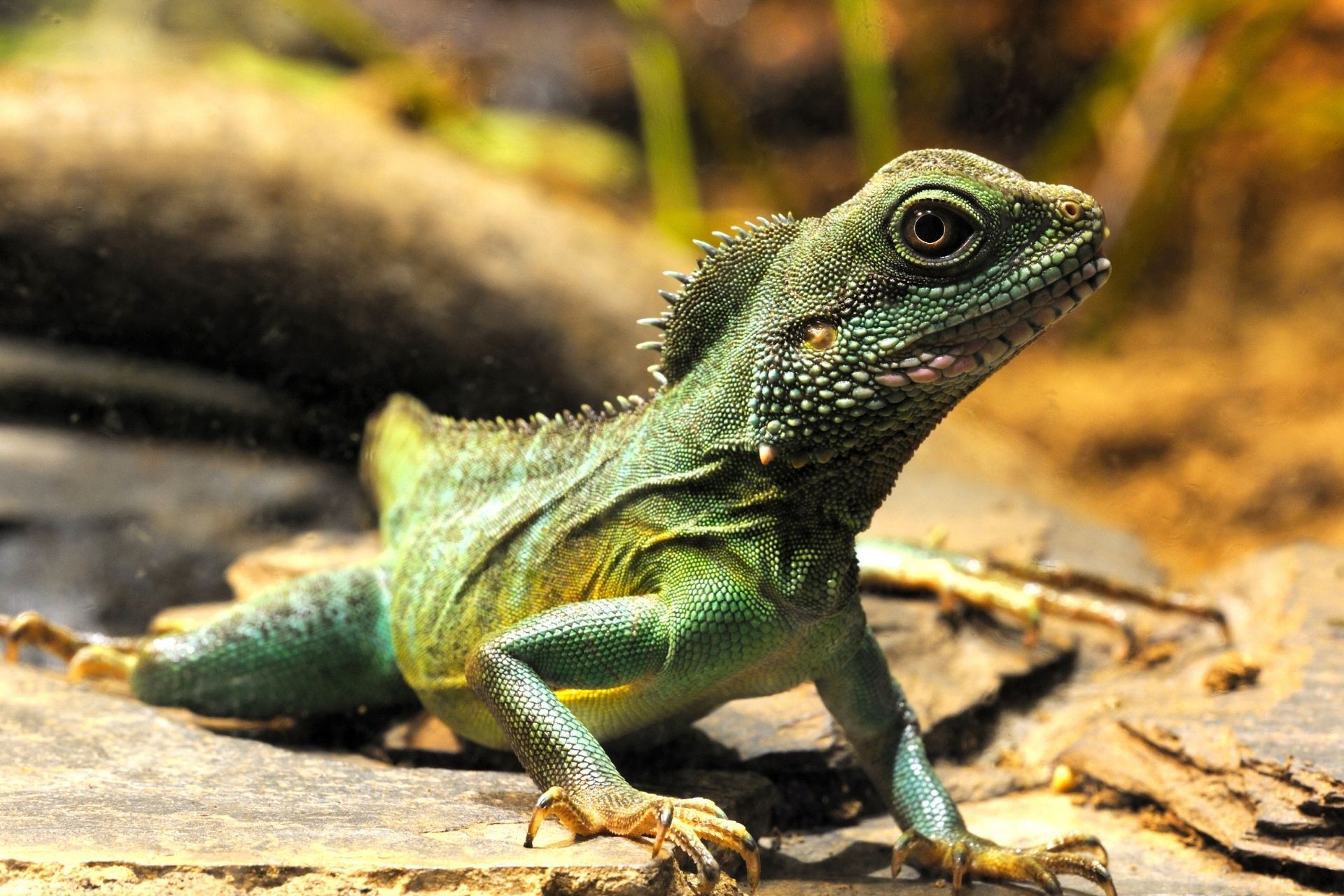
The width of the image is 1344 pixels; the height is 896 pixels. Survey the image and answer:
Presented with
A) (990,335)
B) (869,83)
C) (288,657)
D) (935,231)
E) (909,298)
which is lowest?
(288,657)

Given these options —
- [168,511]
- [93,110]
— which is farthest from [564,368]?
[93,110]

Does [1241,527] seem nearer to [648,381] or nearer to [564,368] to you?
[648,381]

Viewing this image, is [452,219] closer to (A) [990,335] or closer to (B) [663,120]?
(B) [663,120]

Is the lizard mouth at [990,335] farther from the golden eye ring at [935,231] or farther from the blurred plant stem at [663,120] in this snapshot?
the blurred plant stem at [663,120]

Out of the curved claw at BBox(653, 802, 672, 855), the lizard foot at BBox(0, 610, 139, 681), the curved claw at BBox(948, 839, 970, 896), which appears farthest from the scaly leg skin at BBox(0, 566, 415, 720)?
the curved claw at BBox(948, 839, 970, 896)

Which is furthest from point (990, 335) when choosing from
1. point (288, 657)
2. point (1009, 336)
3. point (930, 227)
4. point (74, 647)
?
point (74, 647)

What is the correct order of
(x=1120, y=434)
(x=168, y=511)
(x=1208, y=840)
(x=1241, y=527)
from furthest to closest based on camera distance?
(x=1120, y=434) → (x=1241, y=527) → (x=168, y=511) → (x=1208, y=840)
